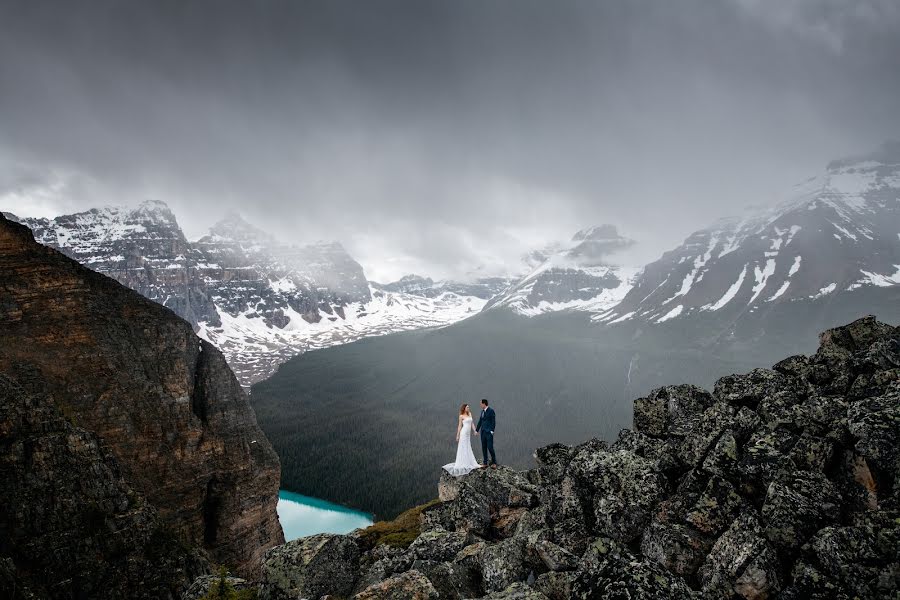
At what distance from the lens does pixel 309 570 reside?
12023 mm

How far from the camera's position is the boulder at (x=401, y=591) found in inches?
358

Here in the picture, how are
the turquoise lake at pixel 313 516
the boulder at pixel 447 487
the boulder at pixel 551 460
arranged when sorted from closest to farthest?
the boulder at pixel 551 460
the boulder at pixel 447 487
the turquoise lake at pixel 313 516

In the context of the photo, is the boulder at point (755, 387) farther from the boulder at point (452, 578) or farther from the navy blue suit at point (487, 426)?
the navy blue suit at point (487, 426)

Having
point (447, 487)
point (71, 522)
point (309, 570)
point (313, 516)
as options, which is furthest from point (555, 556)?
point (313, 516)

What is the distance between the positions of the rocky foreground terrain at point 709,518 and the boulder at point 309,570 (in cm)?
4

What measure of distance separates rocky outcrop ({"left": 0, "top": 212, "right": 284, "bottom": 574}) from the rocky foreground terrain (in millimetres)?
29188

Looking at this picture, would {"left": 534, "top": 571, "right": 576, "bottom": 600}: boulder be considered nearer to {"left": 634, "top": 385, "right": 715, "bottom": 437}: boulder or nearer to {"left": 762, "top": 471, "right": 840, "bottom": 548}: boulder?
{"left": 762, "top": 471, "right": 840, "bottom": 548}: boulder

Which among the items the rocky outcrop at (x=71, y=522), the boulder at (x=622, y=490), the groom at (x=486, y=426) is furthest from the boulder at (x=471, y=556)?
the rocky outcrop at (x=71, y=522)

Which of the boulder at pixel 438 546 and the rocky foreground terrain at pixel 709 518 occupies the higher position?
the rocky foreground terrain at pixel 709 518

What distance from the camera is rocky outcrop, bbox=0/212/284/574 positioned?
3497cm

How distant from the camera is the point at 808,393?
40.4 ft

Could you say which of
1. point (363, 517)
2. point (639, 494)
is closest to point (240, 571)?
point (639, 494)

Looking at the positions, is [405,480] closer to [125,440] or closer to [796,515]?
[125,440]

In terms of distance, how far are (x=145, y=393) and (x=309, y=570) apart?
36.7m
